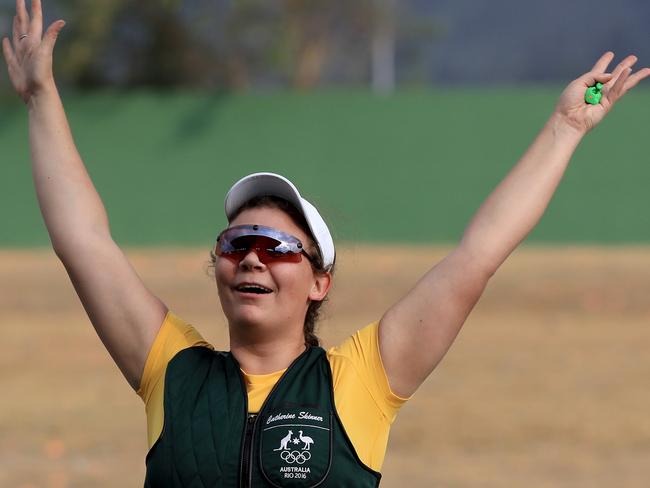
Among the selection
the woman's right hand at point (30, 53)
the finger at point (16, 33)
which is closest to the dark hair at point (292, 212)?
the woman's right hand at point (30, 53)

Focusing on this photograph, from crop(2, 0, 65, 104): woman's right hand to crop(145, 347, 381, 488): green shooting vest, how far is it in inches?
31.8

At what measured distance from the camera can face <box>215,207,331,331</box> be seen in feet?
9.06

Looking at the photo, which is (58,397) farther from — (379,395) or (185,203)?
(185,203)

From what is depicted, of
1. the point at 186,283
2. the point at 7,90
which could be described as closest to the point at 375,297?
the point at 186,283

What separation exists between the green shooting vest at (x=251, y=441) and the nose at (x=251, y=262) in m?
0.24

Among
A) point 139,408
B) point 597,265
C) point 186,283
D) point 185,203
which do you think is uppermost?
point 185,203

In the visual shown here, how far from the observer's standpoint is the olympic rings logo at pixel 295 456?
2617 mm

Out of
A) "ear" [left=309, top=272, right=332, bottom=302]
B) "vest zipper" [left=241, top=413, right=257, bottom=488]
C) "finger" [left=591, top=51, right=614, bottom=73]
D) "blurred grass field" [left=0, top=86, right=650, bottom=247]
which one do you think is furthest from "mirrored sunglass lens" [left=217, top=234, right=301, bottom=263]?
"blurred grass field" [left=0, top=86, right=650, bottom=247]

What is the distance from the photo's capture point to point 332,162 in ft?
75.3

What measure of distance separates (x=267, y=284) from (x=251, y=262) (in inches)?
2.7

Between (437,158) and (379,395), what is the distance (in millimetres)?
20295

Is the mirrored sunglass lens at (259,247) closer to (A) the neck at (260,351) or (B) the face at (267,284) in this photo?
(B) the face at (267,284)

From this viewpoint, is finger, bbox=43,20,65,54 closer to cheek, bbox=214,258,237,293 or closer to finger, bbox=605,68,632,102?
cheek, bbox=214,258,237,293

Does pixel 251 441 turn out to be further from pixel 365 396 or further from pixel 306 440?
pixel 365 396
